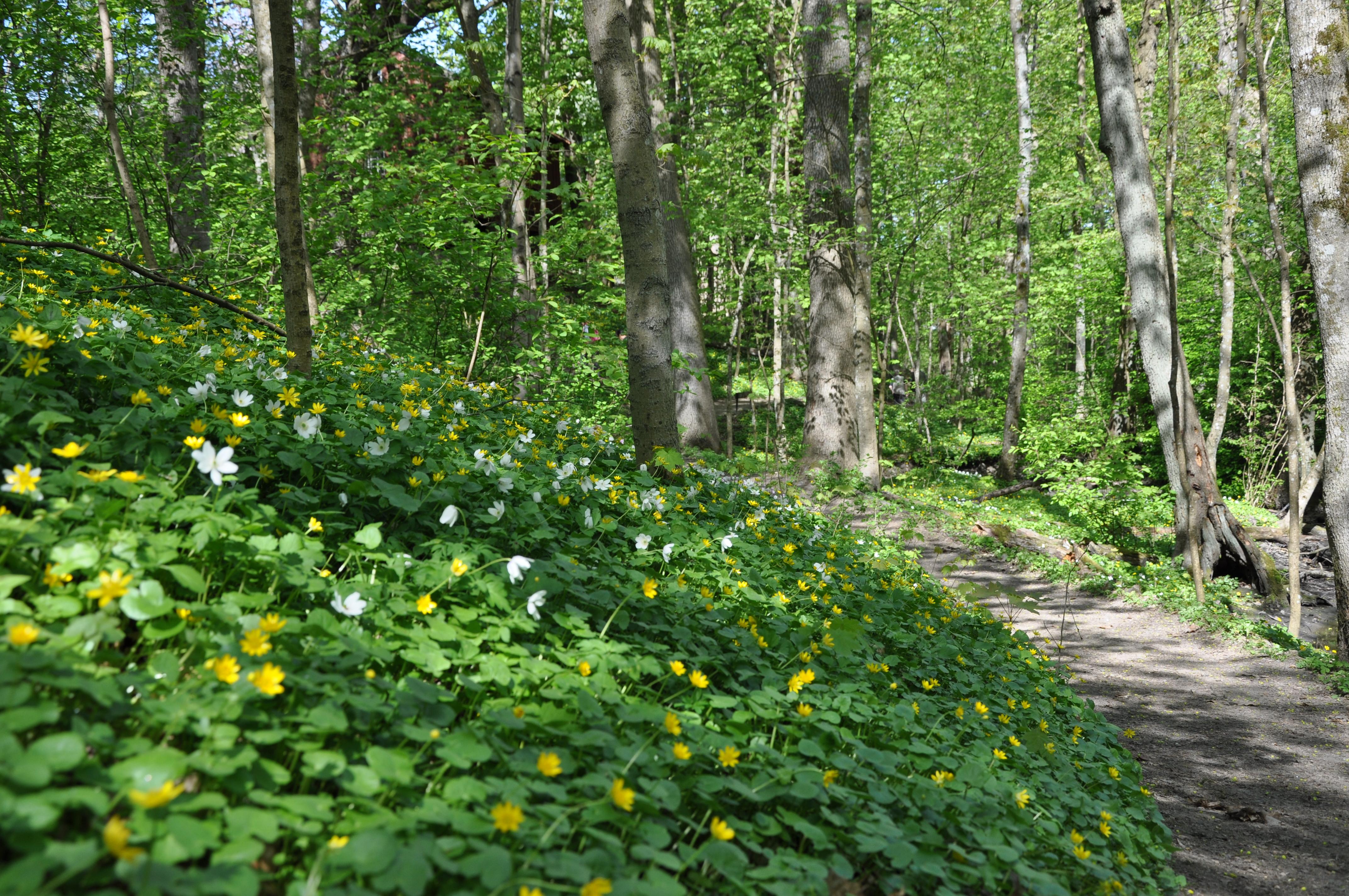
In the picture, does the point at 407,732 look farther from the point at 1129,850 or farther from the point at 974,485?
the point at 974,485

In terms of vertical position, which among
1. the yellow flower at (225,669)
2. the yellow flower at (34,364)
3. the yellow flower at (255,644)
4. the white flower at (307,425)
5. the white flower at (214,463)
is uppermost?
the yellow flower at (34,364)

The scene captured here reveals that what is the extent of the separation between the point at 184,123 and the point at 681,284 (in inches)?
255

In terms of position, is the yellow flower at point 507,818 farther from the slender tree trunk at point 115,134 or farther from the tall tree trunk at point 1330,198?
the tall tree trunk at point 1330,198

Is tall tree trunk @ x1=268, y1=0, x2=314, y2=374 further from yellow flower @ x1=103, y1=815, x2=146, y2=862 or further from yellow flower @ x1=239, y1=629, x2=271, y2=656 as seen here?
yellow flower @ x1=103, y1=815, x2=146, y2=862

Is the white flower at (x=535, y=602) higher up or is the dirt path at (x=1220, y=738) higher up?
the white flower at (x=535, y=602)

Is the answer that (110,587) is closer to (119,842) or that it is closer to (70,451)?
(70,451)

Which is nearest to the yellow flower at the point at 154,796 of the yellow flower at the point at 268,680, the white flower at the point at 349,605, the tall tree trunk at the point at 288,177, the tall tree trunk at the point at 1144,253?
the yellow flower at the point at 268,680

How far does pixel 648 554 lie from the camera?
3.17m

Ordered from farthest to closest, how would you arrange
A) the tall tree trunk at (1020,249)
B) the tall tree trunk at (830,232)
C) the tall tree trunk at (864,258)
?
the tall tree trunk at (1020,249) → the tall tree trunk at (864,258) → the tall tree trunk at (830,232)

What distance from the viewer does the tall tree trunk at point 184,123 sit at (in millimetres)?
8547

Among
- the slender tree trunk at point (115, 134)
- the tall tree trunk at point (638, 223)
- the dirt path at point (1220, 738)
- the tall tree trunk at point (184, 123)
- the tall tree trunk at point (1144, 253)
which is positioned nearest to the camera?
the dirt path at point (1220, 738)

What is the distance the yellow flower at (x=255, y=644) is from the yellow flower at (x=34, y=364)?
3.76ft

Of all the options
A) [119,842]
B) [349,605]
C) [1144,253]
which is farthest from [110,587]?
[1144,253]

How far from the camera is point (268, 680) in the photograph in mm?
1519
